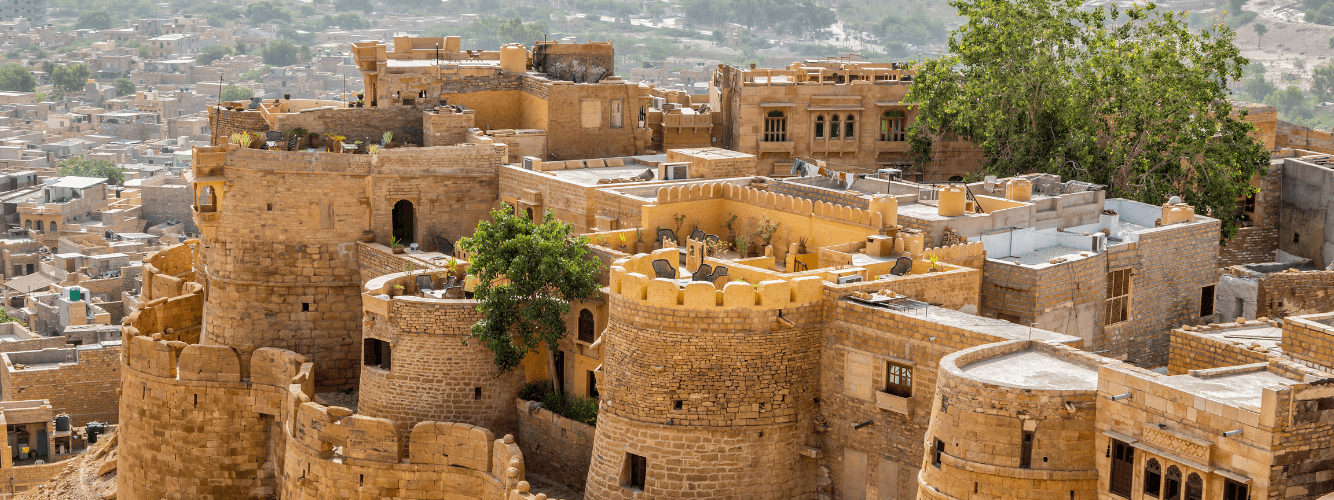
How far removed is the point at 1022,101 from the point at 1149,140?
3910mm

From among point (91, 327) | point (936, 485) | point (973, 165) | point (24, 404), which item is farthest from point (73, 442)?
point (936, 485)

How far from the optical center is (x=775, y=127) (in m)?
55.8

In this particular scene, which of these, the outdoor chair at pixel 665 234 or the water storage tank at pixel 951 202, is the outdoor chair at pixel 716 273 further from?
the water storage tank at pixel 951 202

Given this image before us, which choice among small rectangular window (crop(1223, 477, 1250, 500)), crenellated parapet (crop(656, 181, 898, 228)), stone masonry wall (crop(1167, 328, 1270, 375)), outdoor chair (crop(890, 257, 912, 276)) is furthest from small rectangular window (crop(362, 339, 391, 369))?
small rectangular window (crop(1223, 477, 1250, 500))

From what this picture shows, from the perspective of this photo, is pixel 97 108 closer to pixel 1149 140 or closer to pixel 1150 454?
pixel 1149 140

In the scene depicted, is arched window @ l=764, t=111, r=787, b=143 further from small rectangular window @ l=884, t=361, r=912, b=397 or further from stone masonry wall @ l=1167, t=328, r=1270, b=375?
small rectangular window @ l=884, t=361, r=912, b=397

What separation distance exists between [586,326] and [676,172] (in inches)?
394

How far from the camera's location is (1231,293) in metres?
44.7

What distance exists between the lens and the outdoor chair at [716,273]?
36.1 meters

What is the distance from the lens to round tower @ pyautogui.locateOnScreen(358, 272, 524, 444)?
39.6 m

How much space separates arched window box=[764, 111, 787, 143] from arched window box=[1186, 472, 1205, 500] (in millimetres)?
30439

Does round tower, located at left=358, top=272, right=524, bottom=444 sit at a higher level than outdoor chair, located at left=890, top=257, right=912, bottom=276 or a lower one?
lower

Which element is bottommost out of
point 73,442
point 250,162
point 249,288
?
point 73,442

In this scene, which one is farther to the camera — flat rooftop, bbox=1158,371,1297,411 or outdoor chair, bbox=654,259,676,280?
outdoor chair, bbox=654,259,676,280
